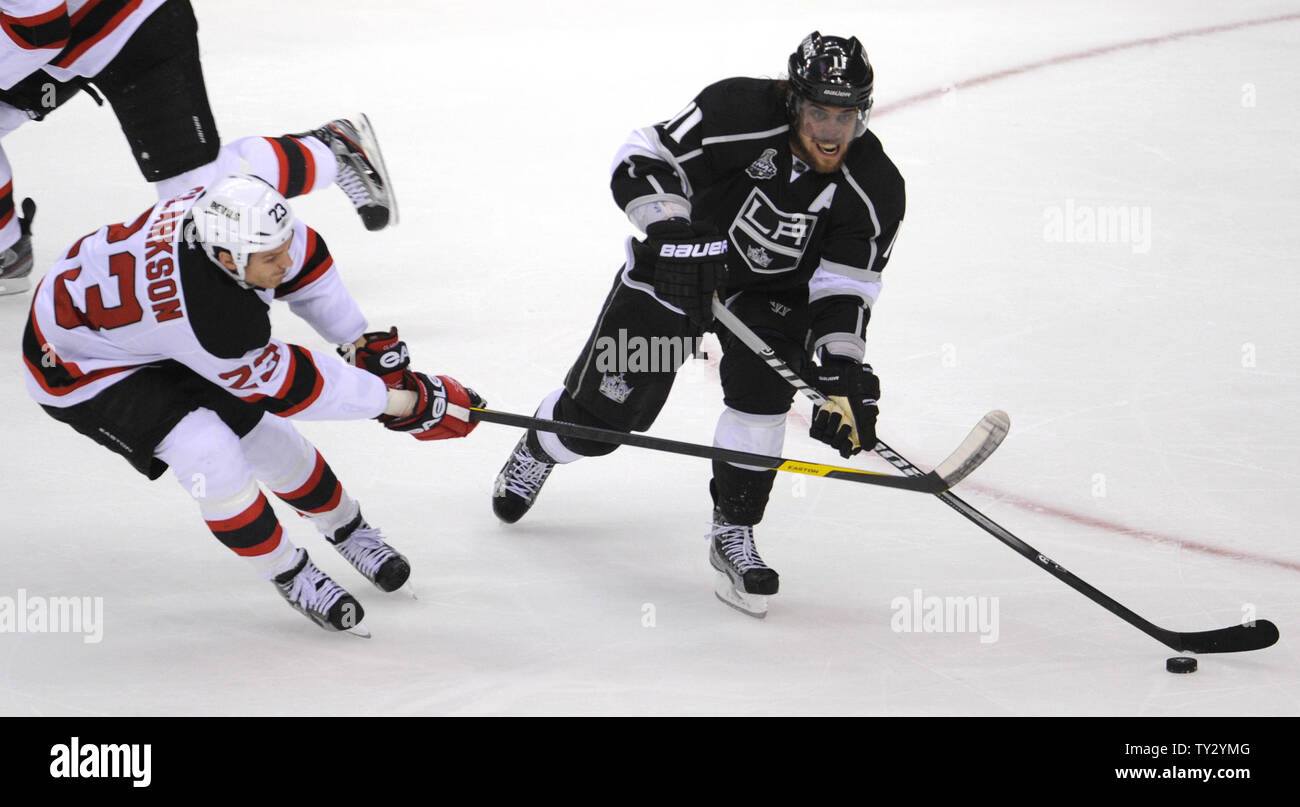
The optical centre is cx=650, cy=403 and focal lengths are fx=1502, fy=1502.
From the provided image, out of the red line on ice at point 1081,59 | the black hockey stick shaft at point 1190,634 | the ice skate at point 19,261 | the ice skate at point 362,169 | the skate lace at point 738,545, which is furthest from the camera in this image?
the ice skate at point 19,261

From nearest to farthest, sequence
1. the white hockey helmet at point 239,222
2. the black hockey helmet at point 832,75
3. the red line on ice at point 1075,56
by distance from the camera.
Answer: the white hockey helmet at point 239,222
the black hockey helmet at point 832,75
the red line on ice at point 1075,56

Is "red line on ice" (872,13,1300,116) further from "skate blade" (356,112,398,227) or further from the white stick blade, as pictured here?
the white stick blade

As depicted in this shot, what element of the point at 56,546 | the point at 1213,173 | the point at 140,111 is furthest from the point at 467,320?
the point at 1213,173

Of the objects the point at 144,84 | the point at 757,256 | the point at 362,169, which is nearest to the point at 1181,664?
the point at 757,256

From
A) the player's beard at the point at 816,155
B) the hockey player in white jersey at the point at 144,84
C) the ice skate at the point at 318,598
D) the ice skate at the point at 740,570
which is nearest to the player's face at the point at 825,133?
the player's beard at the point at 816,155

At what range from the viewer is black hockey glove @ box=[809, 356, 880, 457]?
9.58 ft

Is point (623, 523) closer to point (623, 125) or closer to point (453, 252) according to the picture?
point (453, 252)

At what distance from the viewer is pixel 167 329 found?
2.67m

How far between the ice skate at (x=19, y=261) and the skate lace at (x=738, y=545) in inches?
96.1

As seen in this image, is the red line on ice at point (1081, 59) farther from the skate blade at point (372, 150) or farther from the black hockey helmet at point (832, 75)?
the skate blade at point (372, 150)

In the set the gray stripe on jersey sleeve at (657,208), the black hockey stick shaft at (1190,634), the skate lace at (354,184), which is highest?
the skate lace at (354,184)

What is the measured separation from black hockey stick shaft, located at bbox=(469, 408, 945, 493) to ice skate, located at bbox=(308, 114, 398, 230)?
1458mm

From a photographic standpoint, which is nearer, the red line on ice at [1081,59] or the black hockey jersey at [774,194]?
the black hockey jersey at [774,194]

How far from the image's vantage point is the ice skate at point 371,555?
3154 mm
